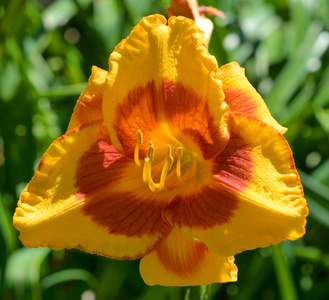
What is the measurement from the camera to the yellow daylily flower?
1.88 feet

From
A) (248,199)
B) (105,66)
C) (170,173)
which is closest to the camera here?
(248,199)

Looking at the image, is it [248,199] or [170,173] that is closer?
[248,199]

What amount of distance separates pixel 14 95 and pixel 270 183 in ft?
2.95

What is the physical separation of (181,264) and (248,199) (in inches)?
5.4

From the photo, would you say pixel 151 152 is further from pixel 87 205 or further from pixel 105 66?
pixel 105 66

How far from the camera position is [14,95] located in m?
1.30

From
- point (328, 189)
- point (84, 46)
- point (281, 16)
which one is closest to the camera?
point (328, 189)

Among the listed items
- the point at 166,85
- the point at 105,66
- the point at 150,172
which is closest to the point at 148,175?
the point at 150,172

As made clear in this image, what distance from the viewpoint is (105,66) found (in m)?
1.41

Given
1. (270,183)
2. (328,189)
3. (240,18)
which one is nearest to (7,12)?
(240,18)

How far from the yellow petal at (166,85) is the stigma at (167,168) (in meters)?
0.03

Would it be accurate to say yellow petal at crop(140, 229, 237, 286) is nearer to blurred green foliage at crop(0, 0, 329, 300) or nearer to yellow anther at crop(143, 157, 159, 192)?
yellow anther at crop(143, 157, 159, 192)

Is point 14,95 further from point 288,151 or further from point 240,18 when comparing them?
point 288,151

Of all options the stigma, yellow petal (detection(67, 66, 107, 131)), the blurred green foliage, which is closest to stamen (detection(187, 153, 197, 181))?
the stigma
